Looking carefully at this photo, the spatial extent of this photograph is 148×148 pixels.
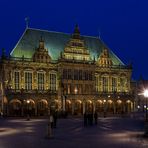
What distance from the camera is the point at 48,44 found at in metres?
73.3

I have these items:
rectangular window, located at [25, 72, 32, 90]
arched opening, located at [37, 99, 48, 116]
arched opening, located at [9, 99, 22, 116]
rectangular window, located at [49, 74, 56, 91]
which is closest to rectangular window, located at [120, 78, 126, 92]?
rectangular window, located at [49, 74, 56, 91]

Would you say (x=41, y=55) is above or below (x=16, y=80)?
above

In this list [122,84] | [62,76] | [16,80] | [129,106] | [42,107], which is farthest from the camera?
[122,84]

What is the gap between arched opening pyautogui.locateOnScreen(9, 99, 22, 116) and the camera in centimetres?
6350

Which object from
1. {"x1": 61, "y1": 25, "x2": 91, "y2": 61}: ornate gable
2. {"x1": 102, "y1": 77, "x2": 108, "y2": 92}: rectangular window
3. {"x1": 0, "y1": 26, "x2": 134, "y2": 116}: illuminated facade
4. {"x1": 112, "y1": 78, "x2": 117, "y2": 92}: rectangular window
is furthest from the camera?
{"x1": 112, "y1": 78, "x2": 117, "y2": 92}: rectangular window

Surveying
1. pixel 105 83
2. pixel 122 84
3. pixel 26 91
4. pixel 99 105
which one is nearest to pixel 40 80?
pixel 26 91

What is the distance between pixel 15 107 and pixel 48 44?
16859mm

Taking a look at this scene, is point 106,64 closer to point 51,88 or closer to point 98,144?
point 51,88

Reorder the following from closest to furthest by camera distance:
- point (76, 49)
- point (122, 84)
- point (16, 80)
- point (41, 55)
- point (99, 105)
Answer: point (16, 80), point (41, 55), point (76, 49), point (99, 105), point (122, 84)

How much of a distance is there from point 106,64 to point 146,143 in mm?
60375

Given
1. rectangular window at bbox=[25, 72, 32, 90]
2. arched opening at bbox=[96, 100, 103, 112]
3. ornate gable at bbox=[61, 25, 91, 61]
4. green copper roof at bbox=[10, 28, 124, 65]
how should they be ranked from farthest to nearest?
1. arched opening at bbox=[96, 100, 103, 112]
2. ornate gable at bbox=[61, 25, 91, 61]
3. green copper roof at bbox=[10, 28, 124, 65]
4. rectangular window at bbox=[25, 72, 32, 90]

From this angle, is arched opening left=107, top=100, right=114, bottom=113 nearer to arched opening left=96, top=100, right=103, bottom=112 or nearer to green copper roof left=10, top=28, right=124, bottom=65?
arched opening left=96, top=100, right=103, bottom=112

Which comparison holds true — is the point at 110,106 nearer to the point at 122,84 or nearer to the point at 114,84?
the point at 114,84

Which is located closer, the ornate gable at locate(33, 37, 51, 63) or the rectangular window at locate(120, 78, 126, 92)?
the ornate gable at locate(33, 37, 51, 63)
